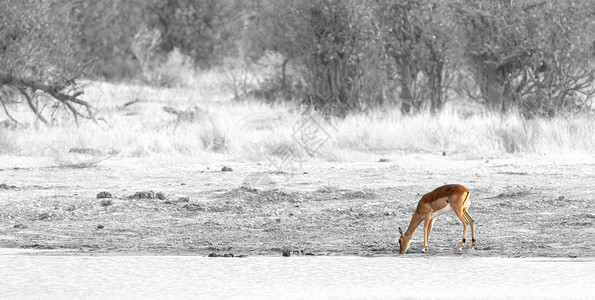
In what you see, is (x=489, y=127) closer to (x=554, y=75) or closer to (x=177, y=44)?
(x=554, y=75)

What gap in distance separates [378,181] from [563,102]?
22.0 ft

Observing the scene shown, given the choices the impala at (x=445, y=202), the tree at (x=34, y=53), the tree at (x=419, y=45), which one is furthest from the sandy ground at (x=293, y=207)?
the tree at (x=419, y=45)

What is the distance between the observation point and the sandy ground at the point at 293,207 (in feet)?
22.7

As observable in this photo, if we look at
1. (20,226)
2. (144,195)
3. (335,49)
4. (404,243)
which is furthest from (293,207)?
(335,49)

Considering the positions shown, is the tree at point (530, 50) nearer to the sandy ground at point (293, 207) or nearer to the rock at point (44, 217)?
the sandy ground at point (293, 207)

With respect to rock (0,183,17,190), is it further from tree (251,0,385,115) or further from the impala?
tree (251,0,385,115)

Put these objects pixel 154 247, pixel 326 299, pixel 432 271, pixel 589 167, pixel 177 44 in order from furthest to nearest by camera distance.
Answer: pixel 177 44 < pixel 589 167 < pixel 154 247 < pixel 432 271 < pixel 326 299

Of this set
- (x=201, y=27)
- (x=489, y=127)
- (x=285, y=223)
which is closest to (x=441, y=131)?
(x=489, y=127)

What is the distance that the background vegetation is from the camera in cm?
1401

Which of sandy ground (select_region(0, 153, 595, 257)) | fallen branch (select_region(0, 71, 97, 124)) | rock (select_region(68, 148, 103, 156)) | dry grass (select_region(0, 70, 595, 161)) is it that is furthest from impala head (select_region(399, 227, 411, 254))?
fallen branch (select_region(0, 71, 97, 124))

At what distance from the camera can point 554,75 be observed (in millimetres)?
16469

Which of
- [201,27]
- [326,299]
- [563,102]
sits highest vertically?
[201,27]

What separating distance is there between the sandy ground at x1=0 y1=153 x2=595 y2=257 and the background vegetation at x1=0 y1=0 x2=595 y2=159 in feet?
4.39

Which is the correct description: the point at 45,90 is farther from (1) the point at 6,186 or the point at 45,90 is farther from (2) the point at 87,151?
(1) the point at 6,186
